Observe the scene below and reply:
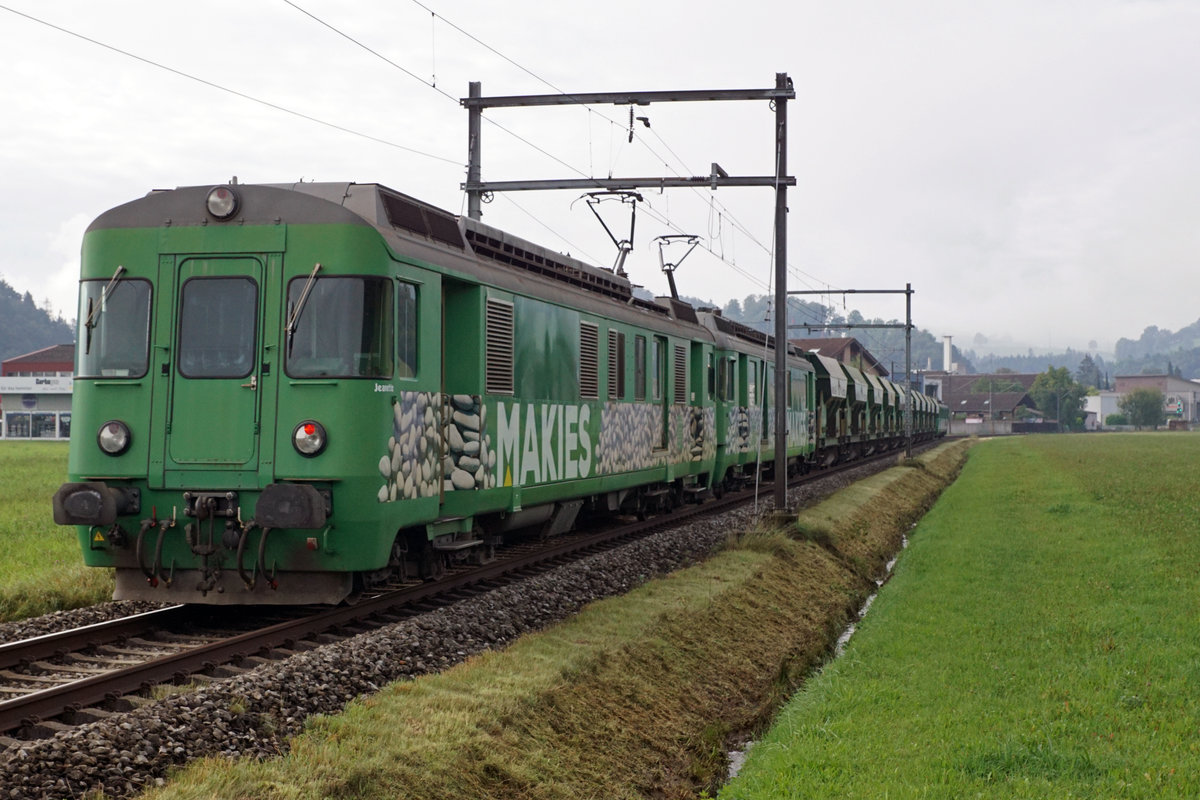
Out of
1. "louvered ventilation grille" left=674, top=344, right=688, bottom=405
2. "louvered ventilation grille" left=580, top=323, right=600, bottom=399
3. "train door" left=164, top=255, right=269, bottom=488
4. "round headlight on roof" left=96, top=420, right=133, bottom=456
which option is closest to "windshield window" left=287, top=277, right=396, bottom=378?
"train door" left=164, top=255, right=269, bottom=488

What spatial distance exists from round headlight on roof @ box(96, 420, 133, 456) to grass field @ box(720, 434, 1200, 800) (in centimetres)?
549

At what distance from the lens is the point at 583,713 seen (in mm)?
8234

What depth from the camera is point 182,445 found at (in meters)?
9.66

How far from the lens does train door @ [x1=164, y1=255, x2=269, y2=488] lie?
9.59 meters

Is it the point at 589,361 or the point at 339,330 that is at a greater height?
the point at 589,361

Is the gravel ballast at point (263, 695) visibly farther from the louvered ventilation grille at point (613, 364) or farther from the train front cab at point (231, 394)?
the louvered ventilation grille at point (613, 364)

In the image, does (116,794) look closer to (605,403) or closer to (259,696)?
(259,696)

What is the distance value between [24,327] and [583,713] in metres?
182

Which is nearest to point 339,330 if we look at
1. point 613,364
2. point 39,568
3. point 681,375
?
point 39,568

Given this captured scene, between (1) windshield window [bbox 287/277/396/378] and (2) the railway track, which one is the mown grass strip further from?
(1) windshield window [bbox 287/277/396/378]

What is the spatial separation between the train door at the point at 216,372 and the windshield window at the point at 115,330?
0.31m

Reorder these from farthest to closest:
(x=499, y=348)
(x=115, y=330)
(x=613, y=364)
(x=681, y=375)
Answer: (x=681, y=375) → (x=613, y=364) → (x=499, y=348) → (x=115, y=330)

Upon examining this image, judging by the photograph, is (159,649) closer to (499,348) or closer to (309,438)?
(309,438)

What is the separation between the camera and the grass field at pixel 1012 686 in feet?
24.7
